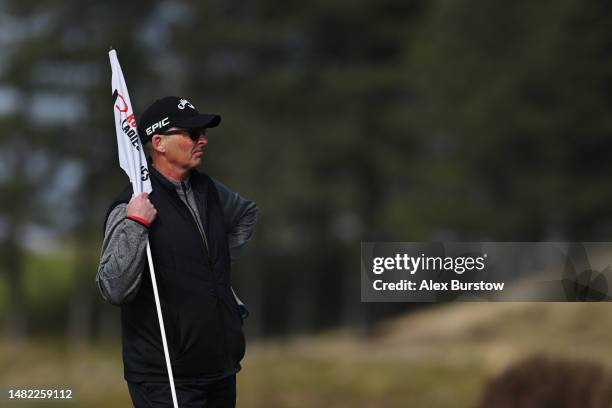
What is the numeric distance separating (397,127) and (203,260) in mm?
21918

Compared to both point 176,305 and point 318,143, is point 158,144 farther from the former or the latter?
point 318,143

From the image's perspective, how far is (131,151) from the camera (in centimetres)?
389

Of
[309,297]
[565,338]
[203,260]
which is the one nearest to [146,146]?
[203,260]

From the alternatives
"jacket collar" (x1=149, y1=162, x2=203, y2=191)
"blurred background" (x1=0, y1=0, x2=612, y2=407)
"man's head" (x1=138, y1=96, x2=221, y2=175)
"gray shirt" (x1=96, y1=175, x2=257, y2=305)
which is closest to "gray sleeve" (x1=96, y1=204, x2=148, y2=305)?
"gray shirt" (x1=96, y1=175, x2=257, y2=305)

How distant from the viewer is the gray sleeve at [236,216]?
4.07 m

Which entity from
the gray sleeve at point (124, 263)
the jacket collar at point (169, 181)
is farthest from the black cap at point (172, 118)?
the gray sleeve at point (124, 263)

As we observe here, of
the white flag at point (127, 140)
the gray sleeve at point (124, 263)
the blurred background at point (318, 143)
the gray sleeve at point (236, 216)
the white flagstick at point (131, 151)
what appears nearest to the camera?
the gray sleeve at point (124, 263)

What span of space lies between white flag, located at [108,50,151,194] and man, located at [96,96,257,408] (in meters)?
Answer: 0.04

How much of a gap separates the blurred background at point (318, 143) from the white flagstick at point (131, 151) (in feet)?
41.1

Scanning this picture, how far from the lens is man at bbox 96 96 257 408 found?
3.71 metres

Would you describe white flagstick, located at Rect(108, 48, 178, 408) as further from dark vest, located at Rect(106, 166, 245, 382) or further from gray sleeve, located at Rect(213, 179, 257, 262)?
gray sleeve, located at Rect(213, 179, 257, 262)

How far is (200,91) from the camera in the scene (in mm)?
27016

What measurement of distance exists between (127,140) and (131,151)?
0.21 feet

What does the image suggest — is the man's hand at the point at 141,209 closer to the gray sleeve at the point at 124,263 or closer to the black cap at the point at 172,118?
the gray sleeve at the point at 124,263
